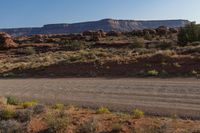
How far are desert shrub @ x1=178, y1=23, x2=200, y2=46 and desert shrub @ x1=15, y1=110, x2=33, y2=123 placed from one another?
39.2 meters

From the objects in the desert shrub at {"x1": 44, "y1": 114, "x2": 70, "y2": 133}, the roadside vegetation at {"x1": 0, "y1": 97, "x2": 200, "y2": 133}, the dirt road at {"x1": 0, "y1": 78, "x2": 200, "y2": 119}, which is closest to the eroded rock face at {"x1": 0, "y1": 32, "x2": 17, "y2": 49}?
the dirt road at {"x1": 0, "y1": 78, "x2": 200, "y2": 119}

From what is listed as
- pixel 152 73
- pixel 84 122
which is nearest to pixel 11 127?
pixel 84 122

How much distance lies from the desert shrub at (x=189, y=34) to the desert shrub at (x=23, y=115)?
39193mm

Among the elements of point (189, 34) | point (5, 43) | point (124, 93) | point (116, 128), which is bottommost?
point (5, 43)

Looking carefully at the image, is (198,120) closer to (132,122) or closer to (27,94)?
(132,122)

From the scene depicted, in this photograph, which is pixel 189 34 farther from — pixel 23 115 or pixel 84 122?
pixel 84 122

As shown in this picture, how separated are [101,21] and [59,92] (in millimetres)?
181155

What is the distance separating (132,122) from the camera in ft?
36.0

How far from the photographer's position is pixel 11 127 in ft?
35.8

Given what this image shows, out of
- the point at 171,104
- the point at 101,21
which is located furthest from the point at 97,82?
the point at 101,21

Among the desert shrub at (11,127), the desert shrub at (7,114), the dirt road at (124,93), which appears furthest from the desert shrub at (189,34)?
the desert shrub at (11,127)

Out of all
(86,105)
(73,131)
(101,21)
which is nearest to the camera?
(73,131)

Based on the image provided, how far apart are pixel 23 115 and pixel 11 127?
4.25ft

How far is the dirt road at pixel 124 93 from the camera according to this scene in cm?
1380
